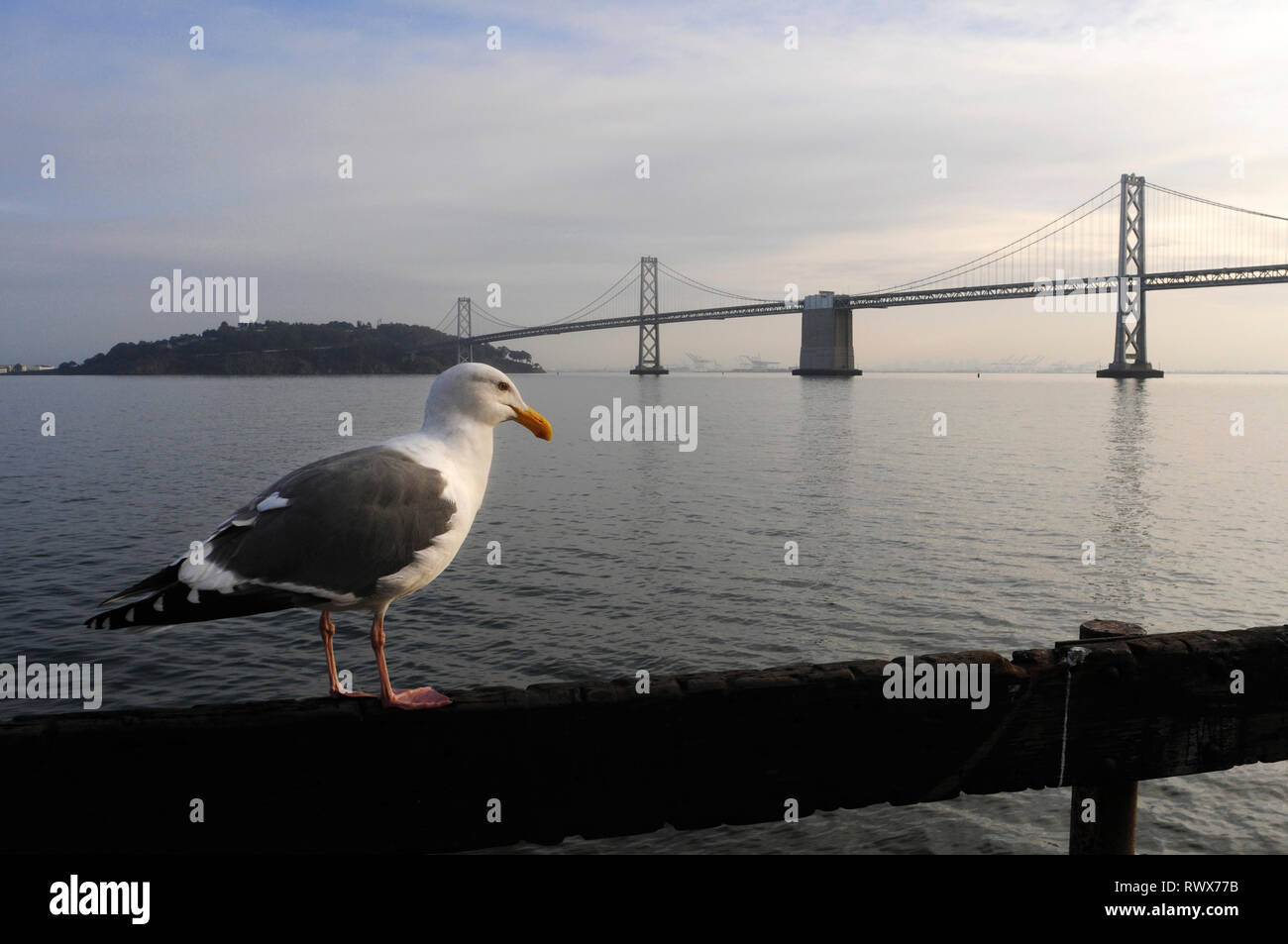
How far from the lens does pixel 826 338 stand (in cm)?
10325

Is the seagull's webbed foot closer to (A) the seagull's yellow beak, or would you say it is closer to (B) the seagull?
(B) the seagull

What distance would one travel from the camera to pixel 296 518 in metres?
2.85

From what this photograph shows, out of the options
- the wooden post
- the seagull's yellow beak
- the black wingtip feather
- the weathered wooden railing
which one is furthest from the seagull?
the wooden post

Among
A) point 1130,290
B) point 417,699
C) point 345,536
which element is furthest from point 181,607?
point 1130,290

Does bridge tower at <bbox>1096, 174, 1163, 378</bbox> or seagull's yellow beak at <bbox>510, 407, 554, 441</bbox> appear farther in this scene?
bridge tower at <bbox>1096, 174, 1163, 378</bbox>

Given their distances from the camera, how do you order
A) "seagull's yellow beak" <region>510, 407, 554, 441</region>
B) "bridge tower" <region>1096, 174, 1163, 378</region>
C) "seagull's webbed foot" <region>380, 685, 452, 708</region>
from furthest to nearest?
"bridge tower" <region>1096, 174, 1163, 378</region>, "seagull's yellow beak" <region>510, 407, 554, 441</region>, "seagull's webbed foot" <region>380, 685, 452, 708</region>

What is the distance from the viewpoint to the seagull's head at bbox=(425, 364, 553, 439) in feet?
10.2

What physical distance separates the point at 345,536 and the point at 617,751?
1.22 meters

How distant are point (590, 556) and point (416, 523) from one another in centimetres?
1039

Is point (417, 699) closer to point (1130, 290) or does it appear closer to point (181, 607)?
point (181, 607)

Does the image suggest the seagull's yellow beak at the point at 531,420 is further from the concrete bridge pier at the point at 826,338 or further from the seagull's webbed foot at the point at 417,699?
the concrete bridge pier at the point at 826,338

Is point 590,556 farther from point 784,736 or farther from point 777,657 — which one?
point 784,736

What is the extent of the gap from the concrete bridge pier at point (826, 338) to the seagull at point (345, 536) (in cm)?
9608

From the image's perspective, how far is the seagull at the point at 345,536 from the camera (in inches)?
106
